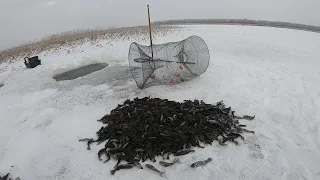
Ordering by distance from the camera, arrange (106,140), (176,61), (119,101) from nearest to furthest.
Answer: (106,140)
(119,101)
(176,61)

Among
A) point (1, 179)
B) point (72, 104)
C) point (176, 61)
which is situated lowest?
point (1, 179)

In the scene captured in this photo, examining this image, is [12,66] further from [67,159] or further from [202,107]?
[202,107]

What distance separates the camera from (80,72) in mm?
10219

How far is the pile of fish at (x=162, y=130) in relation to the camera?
4.93 meters

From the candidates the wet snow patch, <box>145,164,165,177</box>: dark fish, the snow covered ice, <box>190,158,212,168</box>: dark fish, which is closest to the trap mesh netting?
the snow covered ice

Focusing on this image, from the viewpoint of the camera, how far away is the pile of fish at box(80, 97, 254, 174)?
4.93m

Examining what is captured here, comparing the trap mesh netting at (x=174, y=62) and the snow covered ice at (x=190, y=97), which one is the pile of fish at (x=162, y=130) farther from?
the trap mesh netting at (x=174, y=62)

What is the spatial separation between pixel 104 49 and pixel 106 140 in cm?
853

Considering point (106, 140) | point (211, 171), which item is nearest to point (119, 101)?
point (106, 140)

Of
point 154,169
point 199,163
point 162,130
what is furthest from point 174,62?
point 154,169

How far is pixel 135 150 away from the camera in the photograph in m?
4.95

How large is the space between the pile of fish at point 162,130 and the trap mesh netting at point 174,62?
2.01 metres

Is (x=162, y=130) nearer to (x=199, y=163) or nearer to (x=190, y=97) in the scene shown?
(x=199, y=163)

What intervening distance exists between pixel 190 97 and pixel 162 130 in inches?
86.9
